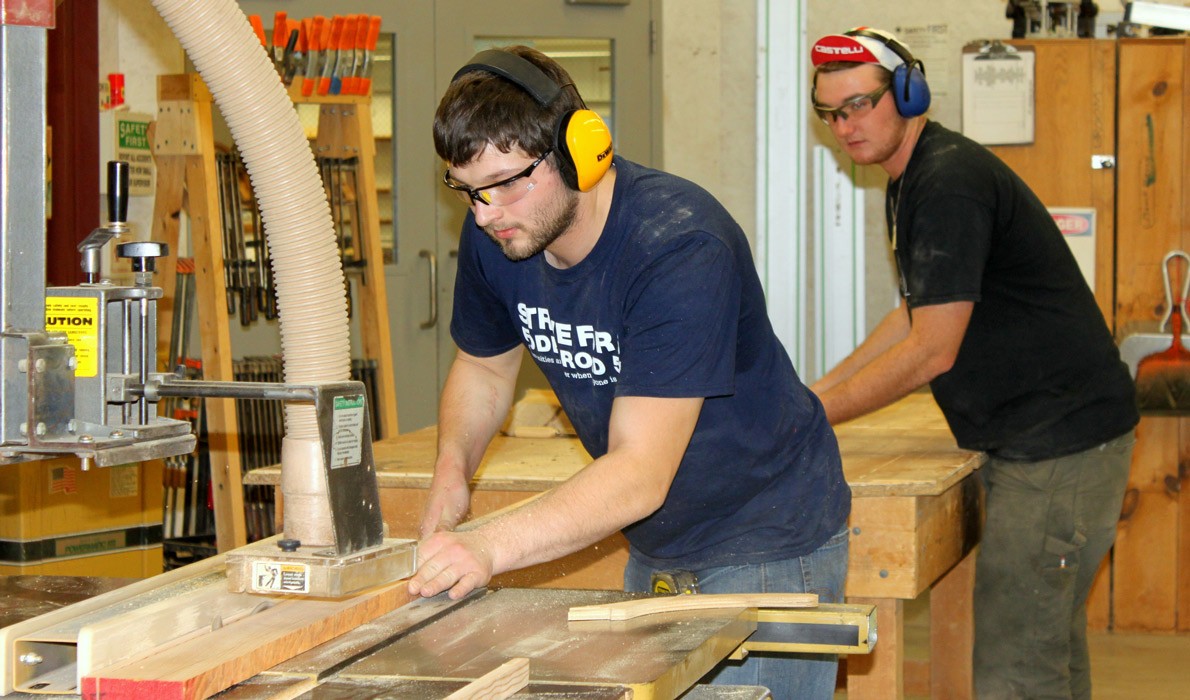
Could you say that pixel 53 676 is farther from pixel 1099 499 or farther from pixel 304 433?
pixel 1099 499

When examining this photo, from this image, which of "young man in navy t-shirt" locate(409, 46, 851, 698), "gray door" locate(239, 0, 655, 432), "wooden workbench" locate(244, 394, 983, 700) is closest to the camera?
"young man in navy t-shirt" locate(409, 46, 851, 698)

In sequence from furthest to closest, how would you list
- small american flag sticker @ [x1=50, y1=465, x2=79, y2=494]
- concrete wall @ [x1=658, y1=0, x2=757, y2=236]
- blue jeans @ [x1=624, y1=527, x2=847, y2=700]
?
concrete wall @ [x1=658, y1=0, x2=757, y2=236]
small american flag sticker @ [x1=50, y1=465, x2=79, y2=494]
blue jeans @ [x1=624, y1=527, x2=847, y2=700]

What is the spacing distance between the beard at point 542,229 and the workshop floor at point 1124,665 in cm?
260

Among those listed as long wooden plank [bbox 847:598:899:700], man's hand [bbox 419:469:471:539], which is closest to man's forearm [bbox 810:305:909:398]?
long wooden plank [bbox 847:598:899:700]

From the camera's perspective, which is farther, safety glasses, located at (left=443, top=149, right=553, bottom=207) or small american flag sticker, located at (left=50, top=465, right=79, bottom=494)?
small american flag sticker, located at (left=50, top=465, right=79, bottom=494)

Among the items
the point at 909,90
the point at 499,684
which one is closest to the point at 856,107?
the point at 909,90

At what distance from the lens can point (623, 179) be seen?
201cm

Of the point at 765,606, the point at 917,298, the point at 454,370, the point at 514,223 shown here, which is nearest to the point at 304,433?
the point at 514,223

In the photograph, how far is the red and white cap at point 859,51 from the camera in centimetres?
310

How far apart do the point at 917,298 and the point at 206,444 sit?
8.09 feet

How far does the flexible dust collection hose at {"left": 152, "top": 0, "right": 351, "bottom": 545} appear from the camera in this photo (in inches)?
57.9

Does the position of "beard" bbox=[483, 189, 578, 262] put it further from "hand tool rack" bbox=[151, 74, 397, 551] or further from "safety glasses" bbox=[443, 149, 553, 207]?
"hand tool rack" bbox=[151, 74, 397, 551]

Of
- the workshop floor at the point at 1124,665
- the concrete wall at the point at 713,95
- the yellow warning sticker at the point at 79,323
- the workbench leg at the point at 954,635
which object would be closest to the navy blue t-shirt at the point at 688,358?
the yellow warning sticker at the point at 79,323

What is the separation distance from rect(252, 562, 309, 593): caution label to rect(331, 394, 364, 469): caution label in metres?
0.12
